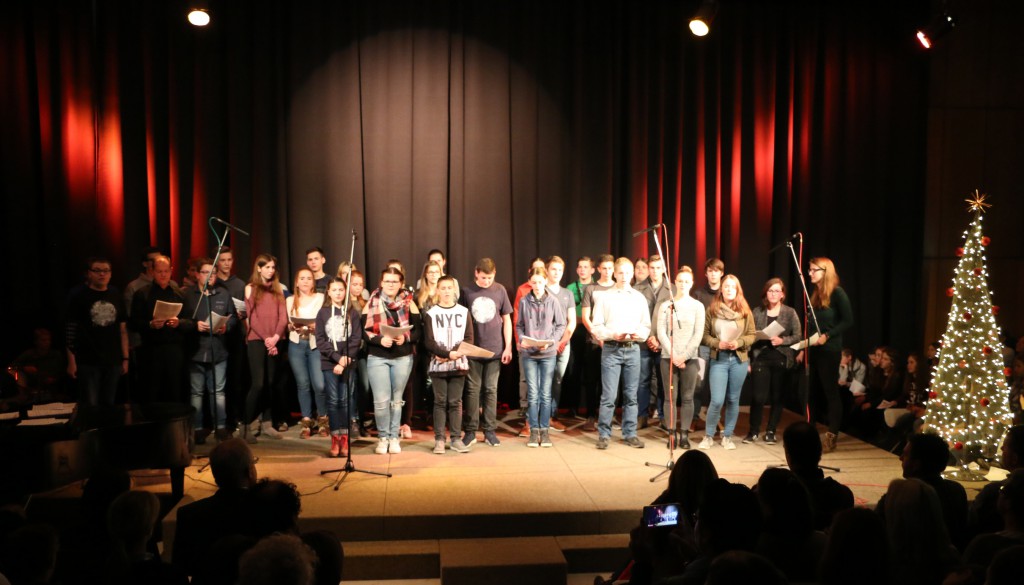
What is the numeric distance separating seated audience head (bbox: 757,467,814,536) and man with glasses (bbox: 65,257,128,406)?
551 cm

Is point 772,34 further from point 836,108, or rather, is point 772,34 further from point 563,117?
point 563,117

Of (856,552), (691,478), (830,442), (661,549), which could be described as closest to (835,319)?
(830,442)

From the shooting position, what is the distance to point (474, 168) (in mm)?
8938

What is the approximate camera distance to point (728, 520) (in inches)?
107

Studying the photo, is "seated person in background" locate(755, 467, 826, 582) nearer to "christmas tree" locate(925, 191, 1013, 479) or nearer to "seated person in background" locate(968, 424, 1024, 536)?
"seated person in background" locate(968, 424, 1024, 536)

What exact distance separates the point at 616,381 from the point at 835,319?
1907 mm

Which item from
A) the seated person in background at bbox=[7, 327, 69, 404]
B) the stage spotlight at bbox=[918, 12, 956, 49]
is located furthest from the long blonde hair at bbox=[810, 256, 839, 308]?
the seated person in background at bbox=[7, 327, 69, 404]

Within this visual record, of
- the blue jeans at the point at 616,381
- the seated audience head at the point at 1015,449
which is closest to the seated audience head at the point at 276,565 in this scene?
the seated audience head at the point at 1015,449

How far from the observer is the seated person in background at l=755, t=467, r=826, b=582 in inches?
114

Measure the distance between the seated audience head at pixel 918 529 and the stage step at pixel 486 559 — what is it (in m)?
2.00

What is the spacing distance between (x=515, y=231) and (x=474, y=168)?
803 millimetres

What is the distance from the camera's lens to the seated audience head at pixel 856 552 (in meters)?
Result: 2.54

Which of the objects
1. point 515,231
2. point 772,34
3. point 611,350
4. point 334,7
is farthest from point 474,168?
point 772,34

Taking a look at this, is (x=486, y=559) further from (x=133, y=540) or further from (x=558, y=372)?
(x=558, y=372)
